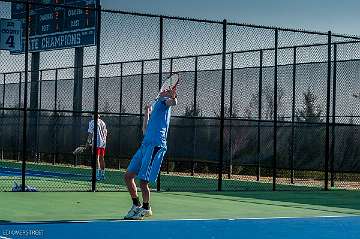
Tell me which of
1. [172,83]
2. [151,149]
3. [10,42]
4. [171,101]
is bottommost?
[151,149]

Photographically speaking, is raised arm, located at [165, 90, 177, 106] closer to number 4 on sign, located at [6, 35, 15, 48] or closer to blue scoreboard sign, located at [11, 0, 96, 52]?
number 4 on sign, located at [6, 35, 15, 48]

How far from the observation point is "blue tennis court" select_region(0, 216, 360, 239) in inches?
354

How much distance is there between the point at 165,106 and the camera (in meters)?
10.7

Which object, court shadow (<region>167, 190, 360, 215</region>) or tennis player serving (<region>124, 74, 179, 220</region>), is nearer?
tennis player serving (<region>124, 74, 179, 220</region>)

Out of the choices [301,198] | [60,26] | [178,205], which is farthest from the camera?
[60,26]

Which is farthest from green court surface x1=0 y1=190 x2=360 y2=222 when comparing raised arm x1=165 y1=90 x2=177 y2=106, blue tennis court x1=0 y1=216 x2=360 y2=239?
raised arm x1=165 y1=90 x2=177 y2=106

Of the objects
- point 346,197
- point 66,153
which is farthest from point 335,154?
point 66,153

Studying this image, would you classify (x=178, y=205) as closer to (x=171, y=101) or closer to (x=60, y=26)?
(x=171, y=101)

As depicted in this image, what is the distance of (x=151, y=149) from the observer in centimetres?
1070

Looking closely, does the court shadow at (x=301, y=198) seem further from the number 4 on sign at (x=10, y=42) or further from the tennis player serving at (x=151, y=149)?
the number 4 on sign at (x=10, y=42)

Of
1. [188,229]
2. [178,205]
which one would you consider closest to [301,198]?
[178,205]

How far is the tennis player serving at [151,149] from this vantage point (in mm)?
10625

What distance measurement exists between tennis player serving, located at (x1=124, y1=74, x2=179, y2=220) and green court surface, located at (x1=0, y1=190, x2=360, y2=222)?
1.55 feet

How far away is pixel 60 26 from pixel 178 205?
1587 centimetres
